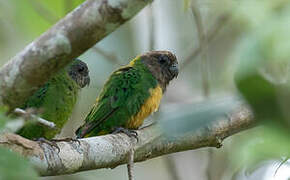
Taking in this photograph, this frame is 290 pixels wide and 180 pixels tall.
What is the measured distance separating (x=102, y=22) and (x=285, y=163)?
89 centimetres

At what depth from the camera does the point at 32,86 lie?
2.25 m

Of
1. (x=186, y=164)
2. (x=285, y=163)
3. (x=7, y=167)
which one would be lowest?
(x=186, y=164)

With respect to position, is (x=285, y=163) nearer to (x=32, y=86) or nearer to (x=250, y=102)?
(x=250, y=102)

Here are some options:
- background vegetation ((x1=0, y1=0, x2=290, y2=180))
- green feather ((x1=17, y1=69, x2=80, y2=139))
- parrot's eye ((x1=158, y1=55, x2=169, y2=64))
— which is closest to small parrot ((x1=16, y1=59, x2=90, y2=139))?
green feather ((x1=17, y1=69, x2=80, y2=139))

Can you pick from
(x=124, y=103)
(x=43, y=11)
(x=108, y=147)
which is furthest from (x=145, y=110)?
(x=43, y=11)

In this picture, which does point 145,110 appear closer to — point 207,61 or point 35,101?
point 35,101

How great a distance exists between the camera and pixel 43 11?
15.0 feet

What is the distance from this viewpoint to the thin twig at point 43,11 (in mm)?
4527

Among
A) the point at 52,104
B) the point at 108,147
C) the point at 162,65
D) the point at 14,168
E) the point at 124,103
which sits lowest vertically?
the point at 108,147

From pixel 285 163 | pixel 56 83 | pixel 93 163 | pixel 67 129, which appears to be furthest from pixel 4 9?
pixel 285 163

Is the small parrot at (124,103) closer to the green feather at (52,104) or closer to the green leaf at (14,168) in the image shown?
the green feather at (52,104)

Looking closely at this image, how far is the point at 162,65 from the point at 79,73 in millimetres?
719

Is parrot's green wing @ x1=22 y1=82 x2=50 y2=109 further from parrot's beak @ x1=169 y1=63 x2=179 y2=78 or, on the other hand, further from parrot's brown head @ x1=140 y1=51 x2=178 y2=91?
parrot's beak @ x1=169 y1=63 x2=179 y2=78

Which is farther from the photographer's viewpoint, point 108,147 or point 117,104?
point 117,104
